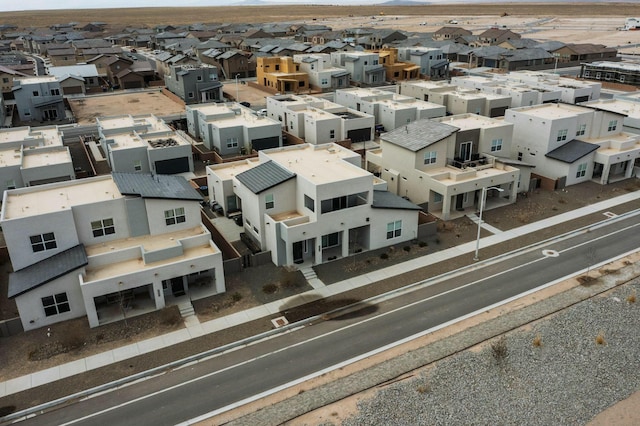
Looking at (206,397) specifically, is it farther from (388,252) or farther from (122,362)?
(388,252)

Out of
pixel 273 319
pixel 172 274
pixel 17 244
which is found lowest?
pixel 273 319

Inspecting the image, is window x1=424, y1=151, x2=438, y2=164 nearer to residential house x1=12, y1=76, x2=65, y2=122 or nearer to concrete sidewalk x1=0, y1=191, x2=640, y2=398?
concrete sidewalk x1=0, y1=191, x2=640, y2=398

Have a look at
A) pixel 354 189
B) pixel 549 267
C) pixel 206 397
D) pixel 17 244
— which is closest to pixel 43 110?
pixel 17 244

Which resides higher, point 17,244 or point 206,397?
point 17,244

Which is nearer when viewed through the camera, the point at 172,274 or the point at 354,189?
the point at 172,274

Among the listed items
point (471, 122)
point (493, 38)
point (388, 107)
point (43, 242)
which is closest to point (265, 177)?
point (43, 242)

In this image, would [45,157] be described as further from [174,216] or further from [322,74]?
[322,74]

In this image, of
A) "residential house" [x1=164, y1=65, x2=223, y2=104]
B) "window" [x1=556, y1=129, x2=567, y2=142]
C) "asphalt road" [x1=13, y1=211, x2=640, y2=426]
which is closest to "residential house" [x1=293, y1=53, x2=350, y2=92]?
"residential house" [x1=164, y1=65, x2=223, y2=104]

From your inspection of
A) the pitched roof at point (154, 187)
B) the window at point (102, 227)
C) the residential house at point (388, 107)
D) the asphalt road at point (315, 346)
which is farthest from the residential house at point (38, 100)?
the asphalt road at point (315, 346)
